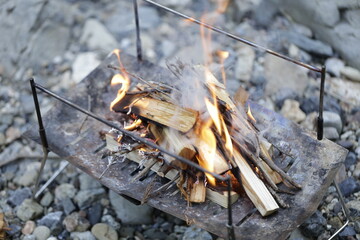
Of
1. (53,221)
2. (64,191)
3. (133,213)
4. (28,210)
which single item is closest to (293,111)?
(133,213)

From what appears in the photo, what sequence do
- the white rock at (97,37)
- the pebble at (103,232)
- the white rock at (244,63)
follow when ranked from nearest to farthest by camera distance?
the pebble at (103,232) → the white rock at (244,63) → the white rock at (97,37)

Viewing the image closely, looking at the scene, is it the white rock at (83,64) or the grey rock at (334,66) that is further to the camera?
the white rock at (83,64)

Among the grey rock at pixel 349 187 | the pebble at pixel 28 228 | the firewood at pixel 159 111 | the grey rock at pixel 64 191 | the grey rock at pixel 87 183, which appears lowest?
the pebble at pixel 28 228

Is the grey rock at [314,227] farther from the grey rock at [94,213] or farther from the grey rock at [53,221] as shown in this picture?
the grey rock at [53,221]

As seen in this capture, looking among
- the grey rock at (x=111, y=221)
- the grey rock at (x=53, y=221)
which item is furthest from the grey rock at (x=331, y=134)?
the grey rock at (x=53, y=221)

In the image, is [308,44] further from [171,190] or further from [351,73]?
[171,190]
